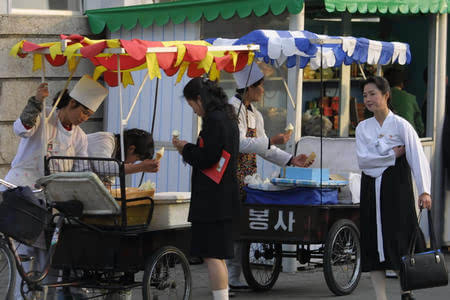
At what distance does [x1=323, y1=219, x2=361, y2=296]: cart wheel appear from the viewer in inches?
324

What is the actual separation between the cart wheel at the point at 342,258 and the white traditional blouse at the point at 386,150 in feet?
3.88

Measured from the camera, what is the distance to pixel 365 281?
945cm

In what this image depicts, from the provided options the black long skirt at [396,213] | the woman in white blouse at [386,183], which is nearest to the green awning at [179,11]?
the woman in white blouse at [386,183]

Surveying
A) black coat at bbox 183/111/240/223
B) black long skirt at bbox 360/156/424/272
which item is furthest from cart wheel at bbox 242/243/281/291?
black coat at bbox 183/111/240/223

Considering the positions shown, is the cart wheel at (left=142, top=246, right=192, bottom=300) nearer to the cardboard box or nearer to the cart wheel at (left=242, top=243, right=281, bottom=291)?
the cardboard box

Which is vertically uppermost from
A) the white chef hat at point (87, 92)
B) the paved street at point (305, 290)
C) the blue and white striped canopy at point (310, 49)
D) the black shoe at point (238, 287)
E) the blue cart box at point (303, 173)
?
the blue and white striped canopy at point (310, 49)

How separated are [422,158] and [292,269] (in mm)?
3204

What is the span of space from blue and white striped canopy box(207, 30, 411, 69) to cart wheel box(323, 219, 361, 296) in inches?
57.2

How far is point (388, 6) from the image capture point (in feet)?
32.3

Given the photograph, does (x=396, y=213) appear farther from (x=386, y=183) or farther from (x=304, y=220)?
(x=304, y=220)

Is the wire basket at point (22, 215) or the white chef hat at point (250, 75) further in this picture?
the white chef hat at point (250, 75)

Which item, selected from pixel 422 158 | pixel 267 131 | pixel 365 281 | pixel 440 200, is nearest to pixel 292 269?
pixel 365 281

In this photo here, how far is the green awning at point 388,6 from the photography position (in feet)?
30.1

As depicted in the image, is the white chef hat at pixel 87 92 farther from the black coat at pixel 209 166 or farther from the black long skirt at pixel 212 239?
the black long skirt at pixel 212 239
